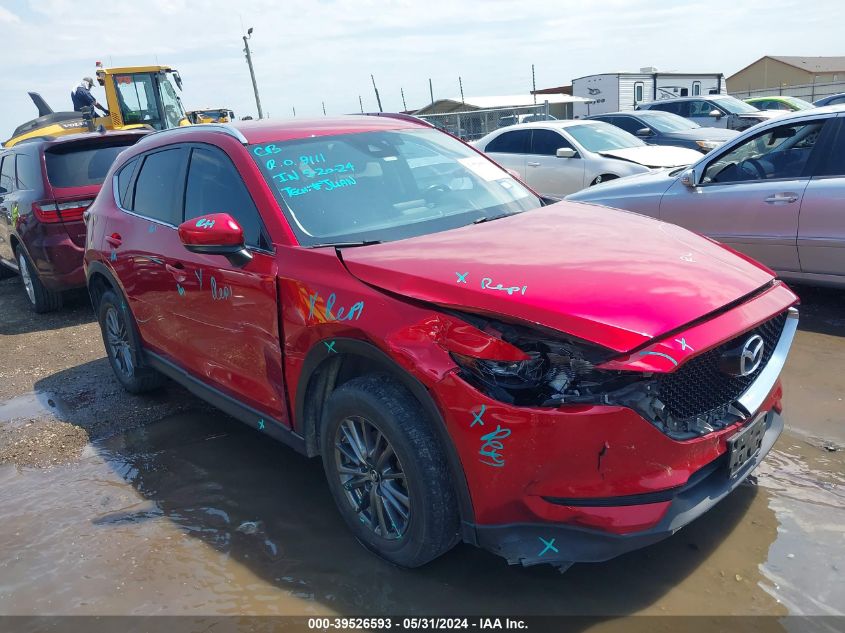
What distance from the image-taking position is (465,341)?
240 cm

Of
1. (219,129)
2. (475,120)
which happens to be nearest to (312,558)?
(219,129)

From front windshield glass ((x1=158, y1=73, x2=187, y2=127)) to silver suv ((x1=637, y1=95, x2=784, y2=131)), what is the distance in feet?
41.6

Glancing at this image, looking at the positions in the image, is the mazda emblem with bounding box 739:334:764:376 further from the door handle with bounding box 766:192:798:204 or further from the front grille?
the door handle with bounding box 766:192:798:204

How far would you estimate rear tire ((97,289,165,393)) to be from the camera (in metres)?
4.81

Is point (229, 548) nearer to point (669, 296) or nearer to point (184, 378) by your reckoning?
point (184, 378)

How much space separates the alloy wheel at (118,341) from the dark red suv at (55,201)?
2244 mm

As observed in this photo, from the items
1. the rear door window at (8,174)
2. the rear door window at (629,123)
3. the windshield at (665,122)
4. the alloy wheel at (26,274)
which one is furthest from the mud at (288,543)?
the rear door window at (629,123)

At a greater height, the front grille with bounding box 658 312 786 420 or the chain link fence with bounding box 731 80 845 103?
the front grille with bounding box 658 312 786 420

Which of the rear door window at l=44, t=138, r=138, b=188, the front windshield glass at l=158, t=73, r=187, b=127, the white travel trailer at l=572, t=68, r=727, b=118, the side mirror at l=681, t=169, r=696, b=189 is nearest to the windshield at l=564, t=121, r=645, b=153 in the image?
the side mirror at l=681, t=169, r=696, b=189

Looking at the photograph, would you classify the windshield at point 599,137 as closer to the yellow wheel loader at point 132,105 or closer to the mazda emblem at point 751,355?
the mazda emblem at point 751,355

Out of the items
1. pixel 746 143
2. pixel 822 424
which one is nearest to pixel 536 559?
pixel 822 424

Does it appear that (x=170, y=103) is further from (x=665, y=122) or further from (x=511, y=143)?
(x=665, y=122)

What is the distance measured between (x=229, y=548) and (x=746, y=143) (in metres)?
5.25

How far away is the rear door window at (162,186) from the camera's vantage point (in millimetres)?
4098
